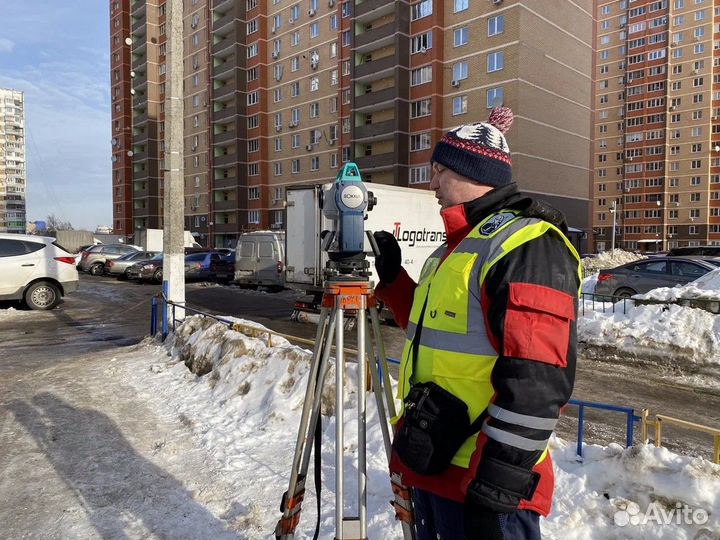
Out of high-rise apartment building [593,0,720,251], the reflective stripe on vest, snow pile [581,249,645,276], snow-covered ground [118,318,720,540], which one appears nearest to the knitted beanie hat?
the reflective stripe on vest

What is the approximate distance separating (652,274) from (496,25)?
28701 mm

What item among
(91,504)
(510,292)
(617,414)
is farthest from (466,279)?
(617,414)

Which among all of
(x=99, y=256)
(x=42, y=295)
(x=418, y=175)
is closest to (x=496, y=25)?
(x=418, y=175)

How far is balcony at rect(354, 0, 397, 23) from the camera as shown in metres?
40.0

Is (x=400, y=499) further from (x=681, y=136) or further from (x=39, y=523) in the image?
(x=681, y=136)

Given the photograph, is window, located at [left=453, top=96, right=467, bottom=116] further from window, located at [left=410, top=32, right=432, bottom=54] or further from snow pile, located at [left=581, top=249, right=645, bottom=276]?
snow pile, located at [left=581, top=249, right=645, bottom=276]

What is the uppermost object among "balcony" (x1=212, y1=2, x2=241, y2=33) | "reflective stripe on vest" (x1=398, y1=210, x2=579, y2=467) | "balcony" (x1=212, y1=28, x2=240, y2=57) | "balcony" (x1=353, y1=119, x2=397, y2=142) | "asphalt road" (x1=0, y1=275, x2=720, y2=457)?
"balcony" (x1=212, y1=2, x2=241, y2=33)

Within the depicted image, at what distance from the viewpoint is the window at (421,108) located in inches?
1544

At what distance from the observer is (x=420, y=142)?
132ft

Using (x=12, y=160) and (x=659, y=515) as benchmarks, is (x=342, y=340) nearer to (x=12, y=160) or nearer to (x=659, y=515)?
(x=659, y=515)

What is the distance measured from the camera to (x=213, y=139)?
186ft

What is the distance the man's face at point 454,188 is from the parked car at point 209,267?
2168cm

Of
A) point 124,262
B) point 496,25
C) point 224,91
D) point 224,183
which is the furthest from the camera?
point 224,183

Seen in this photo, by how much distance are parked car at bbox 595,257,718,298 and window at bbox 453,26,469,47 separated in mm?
29236
